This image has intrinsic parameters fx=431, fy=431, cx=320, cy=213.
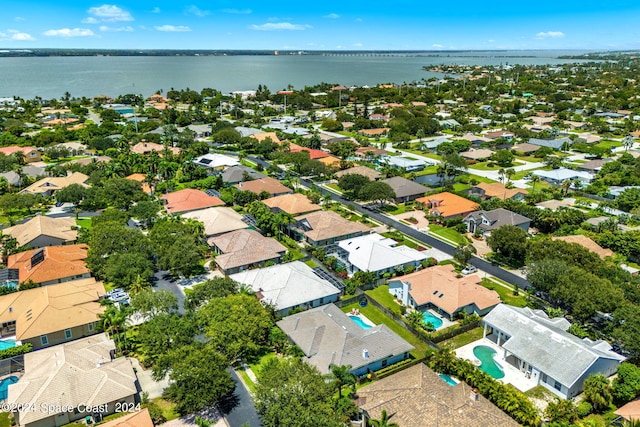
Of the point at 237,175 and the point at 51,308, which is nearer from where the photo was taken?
the point at 51,308

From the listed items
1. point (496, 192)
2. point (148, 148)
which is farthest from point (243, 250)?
point (148, 148)

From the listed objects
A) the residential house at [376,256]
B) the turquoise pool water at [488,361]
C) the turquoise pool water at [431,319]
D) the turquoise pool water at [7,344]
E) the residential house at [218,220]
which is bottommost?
the turquoise pool water at [431,319]

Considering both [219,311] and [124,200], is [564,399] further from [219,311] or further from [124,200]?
[124,200]

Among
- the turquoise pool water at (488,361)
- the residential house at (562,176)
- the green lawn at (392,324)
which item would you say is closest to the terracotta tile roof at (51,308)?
the green lawn at (392,324)

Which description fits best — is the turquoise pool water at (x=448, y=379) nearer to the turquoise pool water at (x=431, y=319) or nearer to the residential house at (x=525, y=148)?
the turquoise pool water at (x=431, y=319)

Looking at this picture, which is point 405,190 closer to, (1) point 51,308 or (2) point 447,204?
(2) point 447,204
